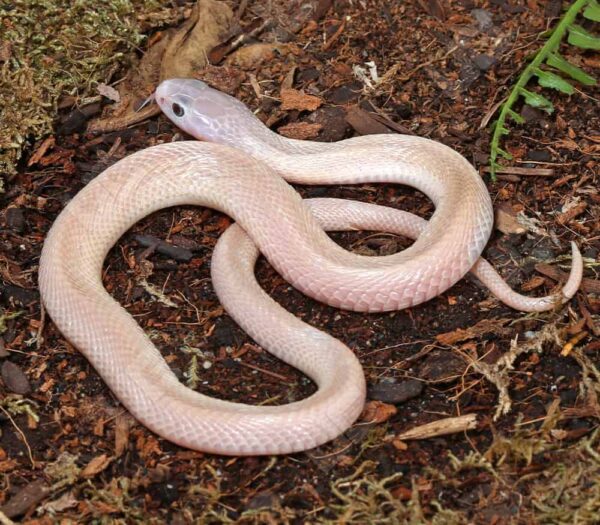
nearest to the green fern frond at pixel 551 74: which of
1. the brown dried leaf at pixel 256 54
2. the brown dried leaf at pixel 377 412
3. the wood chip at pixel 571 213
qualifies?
the wood chip at pixel 571 213

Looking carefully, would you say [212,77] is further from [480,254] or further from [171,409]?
[171,409]

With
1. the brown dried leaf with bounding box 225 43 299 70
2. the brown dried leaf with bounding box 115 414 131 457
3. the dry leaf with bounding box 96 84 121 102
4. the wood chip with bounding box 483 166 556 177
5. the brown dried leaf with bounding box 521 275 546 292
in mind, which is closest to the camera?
the brown dried leaf with bounding box 115 414 131 457

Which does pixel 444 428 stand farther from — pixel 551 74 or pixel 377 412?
pixel 551 74

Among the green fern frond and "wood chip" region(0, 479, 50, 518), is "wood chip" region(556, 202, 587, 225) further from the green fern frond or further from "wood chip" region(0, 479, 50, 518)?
"wood chip" region(0, 479, 50, 518)

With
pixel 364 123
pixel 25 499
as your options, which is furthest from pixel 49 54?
pixel 25 499

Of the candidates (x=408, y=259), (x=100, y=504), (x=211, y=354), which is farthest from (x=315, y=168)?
(x=100, y=504)

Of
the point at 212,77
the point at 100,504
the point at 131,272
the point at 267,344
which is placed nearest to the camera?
the point at 100,504

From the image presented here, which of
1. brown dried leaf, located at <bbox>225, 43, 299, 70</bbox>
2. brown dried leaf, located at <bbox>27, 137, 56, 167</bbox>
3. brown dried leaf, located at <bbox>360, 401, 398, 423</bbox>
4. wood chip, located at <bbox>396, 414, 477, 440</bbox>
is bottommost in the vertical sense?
brown dried leaf, located at <bbox>360, 401, 398, 423</bbox>

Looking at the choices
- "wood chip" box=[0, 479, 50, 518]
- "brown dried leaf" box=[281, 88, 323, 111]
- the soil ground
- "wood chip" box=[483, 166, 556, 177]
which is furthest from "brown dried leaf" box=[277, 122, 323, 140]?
"wood chip" box=[0, 479, 50, 518]

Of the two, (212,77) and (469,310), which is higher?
(212,77)
